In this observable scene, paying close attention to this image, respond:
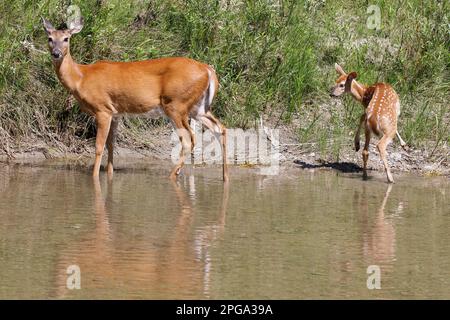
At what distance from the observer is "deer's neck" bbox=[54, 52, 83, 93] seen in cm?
1279

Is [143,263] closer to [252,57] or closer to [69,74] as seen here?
[69,74]

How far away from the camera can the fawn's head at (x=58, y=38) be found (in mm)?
12727

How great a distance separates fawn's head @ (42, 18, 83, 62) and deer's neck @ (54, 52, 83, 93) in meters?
0.07

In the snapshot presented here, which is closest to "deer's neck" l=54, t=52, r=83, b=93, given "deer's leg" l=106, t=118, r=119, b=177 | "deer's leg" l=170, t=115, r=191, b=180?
"deer's leg" l=106, t=118, r=119, b=177

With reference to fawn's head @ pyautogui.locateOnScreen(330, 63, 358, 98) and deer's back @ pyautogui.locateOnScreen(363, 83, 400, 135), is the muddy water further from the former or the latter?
fawn's head @ pyautogui.locateOnScreen(330, 63, 358, 98)

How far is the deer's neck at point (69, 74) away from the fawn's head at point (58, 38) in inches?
2.9

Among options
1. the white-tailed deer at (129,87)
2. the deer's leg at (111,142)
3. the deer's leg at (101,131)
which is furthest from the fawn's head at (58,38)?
the deer's leg at (111,142)

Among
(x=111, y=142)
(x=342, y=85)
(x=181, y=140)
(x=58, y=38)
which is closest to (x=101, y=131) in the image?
(x=111, y=142)

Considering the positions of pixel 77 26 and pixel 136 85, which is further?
pixel 77 26

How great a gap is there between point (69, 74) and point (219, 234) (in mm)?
3685

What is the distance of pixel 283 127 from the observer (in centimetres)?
1388

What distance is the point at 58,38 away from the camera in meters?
12.8

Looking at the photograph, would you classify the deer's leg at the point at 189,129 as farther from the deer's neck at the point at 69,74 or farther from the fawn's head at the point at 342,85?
the fawn's head at the point at 342,85
